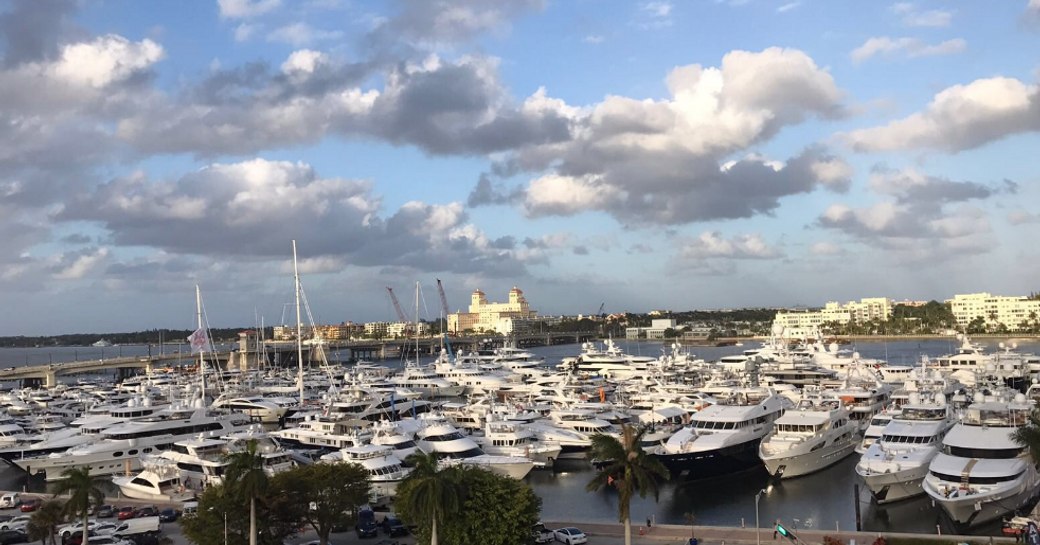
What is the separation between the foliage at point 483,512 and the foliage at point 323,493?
9.56 ft

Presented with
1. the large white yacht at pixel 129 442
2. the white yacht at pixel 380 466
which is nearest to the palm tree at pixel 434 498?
the white yacht at pixel 380 466

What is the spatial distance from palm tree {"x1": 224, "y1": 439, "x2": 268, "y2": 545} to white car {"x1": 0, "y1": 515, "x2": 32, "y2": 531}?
38.4 ft

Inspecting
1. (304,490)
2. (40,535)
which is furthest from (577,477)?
(40,535)

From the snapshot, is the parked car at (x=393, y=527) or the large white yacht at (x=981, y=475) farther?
the parked car at (x=393, y=527)

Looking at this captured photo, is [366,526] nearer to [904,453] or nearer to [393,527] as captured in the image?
[393,527]

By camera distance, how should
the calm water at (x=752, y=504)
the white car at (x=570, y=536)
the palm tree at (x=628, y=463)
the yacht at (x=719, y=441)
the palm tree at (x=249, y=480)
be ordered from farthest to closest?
1. the yacht at (x=719, y=441)
2. the calm water at (x=752, y=504)
3. the white car at (x=570, y=536)
4. the palm tree at (x=628, y=463)
5. the palm tree at (x=249, y=480)

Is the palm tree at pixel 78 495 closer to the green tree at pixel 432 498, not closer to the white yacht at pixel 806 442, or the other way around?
the green tree at pixel 432 498

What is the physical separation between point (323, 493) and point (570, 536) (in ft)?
28.7

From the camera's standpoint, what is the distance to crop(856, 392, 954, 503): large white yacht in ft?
118

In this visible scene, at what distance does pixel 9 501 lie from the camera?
127 ft

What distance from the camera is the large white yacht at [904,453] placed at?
118 feet

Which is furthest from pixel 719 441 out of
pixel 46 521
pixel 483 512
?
pixel 46 521

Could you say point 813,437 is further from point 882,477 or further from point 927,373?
point 927,373

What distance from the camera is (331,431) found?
54.1 metres
